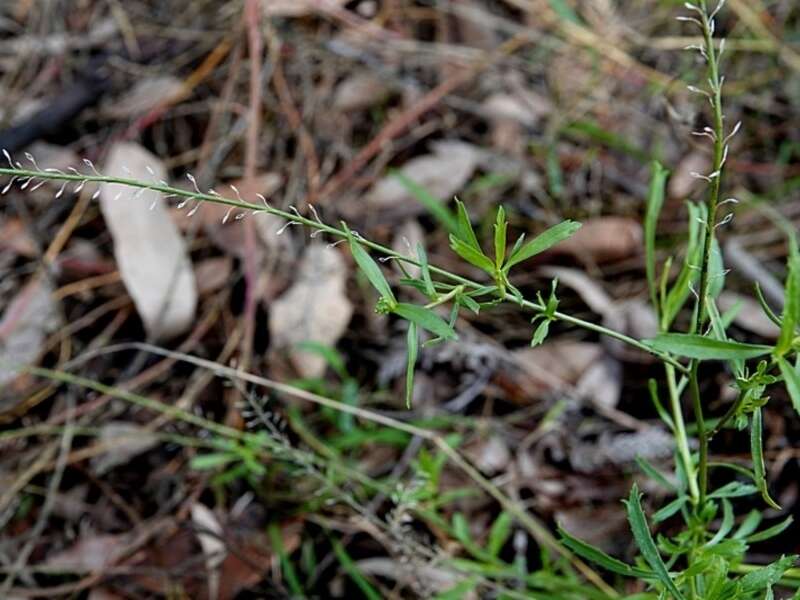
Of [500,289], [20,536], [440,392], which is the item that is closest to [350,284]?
[440,392]

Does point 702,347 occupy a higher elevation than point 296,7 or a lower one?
higher

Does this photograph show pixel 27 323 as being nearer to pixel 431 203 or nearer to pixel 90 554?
pixel 90 554

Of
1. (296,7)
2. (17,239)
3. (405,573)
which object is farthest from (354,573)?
(296,7)

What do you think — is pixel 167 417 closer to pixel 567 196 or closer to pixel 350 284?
pixel 350 284

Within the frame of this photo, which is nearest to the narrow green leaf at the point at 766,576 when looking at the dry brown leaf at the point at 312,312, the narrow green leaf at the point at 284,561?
the narrow green leaf at the point at 284,561

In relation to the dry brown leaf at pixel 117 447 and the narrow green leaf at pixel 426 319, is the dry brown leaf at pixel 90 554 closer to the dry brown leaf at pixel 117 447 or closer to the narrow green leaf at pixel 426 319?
the dry brown leaf at pixel 117 447

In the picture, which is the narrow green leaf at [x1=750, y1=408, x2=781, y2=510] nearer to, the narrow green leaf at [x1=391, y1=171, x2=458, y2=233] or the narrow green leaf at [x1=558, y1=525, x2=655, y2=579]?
the narrow green leaf at [x1=558, y1=525, x2=655, y2=579]
